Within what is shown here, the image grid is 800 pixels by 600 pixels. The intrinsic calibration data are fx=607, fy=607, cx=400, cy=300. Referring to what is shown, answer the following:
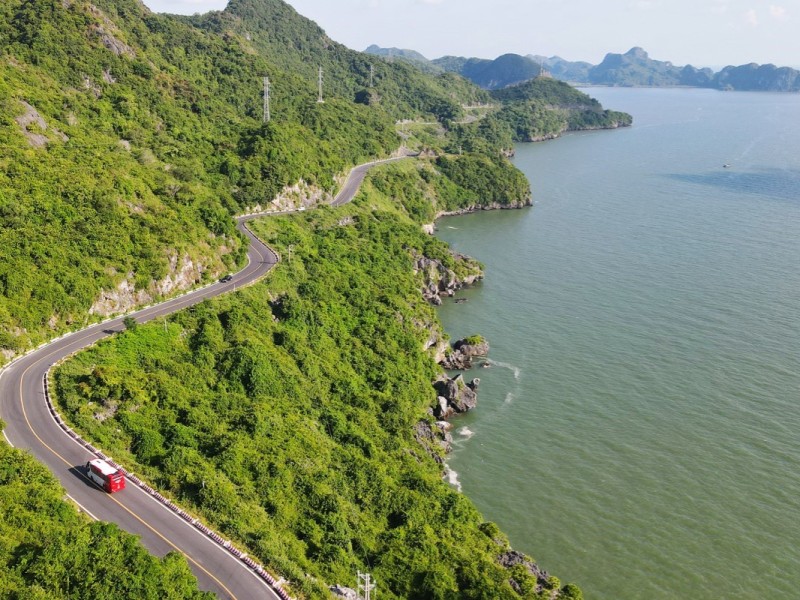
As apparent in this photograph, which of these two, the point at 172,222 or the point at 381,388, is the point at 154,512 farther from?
the point at 172,222

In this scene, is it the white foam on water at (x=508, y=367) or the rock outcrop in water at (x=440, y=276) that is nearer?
the white foam on water at (x=508, y=367)

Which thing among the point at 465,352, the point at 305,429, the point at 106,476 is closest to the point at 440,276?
the point at 465,352

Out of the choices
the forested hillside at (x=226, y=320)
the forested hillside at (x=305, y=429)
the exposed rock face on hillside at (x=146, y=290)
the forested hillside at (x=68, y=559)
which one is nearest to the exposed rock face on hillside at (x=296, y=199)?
the forested hillside at (x=226, y=320)

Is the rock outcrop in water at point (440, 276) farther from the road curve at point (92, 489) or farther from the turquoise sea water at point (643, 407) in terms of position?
the road curve at point (92, 489)

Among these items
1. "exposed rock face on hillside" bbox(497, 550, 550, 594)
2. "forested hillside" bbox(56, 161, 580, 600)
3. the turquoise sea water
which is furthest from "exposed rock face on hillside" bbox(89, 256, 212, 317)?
"exposed rock face on hillside" bbox(497, 550, 550, 594)

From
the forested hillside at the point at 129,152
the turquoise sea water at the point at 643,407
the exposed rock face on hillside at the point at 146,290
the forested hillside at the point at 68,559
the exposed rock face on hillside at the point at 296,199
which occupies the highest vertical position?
the forested hillside at the point at 129,152

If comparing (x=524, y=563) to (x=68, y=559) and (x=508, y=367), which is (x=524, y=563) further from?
(x=508, y=367)
